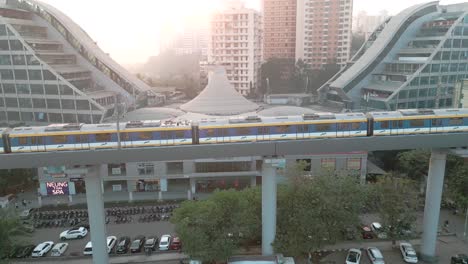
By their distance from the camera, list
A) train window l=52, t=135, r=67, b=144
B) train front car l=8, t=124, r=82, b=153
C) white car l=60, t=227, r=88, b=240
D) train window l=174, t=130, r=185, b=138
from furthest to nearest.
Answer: white car l=60, t=227, r=88, b=240 < train window l=174, t=130, r=185, b=138 < train window l=52, t=135, r=67, b=144 < train front car l=8, t=124, r=82, b=153

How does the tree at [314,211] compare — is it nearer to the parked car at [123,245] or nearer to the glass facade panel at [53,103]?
the parked car at [123,245]

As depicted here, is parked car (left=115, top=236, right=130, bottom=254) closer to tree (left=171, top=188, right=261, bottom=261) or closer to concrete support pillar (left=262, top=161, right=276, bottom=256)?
tree (left=171, top=188, right=261, bottom=261)

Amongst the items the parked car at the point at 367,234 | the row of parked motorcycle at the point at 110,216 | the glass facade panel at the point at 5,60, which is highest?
the glass facade panel at the point at 5,60

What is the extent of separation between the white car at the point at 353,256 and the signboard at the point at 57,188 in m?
24.9

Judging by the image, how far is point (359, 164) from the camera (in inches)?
1303

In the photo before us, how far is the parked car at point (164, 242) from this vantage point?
23.8 metres

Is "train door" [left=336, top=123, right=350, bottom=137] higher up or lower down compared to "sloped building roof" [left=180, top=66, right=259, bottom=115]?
higher up

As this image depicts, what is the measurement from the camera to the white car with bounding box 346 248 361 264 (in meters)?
21.4

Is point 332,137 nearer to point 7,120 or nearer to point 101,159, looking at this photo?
point 101,159

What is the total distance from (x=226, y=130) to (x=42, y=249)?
49.1 ft

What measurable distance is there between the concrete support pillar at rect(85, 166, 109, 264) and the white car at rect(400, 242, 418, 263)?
58.8ft

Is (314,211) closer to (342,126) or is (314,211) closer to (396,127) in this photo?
(342,126)

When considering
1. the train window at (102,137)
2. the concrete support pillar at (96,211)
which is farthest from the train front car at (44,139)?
the concrete support pillar at (96,211)

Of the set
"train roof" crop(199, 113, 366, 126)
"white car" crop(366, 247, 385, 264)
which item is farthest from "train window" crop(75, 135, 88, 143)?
"white car" crop(366, 247, 385, 264)
